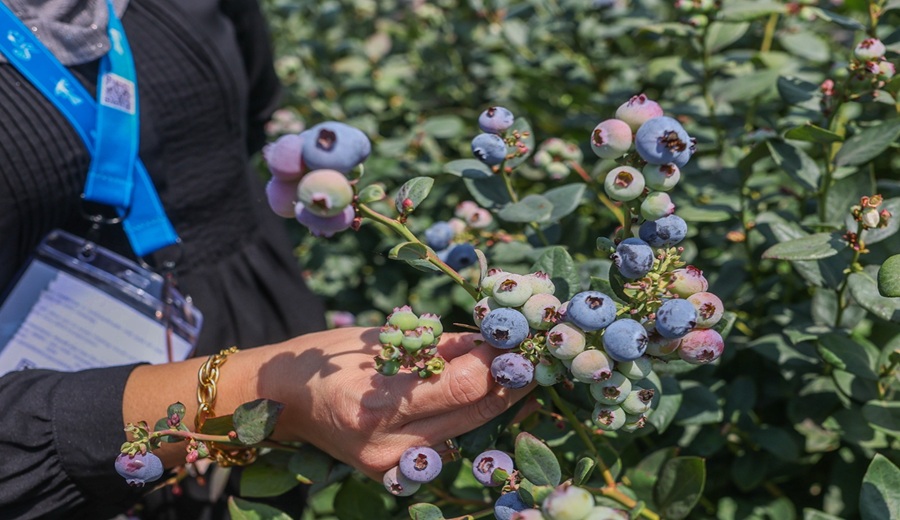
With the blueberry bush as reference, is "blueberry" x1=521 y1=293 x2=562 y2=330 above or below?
above

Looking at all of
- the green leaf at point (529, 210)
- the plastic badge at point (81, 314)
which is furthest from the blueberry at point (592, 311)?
the plastic badge at point (81, 314)

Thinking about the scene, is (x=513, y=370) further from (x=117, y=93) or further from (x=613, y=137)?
(x=117, y=93)

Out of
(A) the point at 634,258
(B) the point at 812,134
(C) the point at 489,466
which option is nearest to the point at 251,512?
(C) the point at 489,466

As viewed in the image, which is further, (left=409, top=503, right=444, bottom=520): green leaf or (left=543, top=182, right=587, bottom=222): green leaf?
(left=543, top=182, right=587, bottom=222): green leaf

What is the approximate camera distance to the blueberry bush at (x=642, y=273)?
2.44 ft

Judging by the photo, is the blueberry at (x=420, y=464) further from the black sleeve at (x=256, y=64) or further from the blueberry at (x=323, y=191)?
the black sleeve at (x=256, y=64)

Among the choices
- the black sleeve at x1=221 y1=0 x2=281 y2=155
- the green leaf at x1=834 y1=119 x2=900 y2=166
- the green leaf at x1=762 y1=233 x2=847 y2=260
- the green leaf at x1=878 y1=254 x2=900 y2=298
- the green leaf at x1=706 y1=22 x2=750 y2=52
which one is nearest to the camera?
the green leaf at x1=878 y1=254 x2=900 y2=298

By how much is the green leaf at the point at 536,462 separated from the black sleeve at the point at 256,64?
3.69ft

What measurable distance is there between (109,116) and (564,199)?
65 centimetres

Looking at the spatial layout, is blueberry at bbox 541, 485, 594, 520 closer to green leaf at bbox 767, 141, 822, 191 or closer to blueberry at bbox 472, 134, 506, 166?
blueberry at bbox 472, 134, 506, 166

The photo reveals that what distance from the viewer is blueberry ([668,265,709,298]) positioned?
0.75 meters

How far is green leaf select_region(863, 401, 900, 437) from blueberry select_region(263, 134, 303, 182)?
0.71 m

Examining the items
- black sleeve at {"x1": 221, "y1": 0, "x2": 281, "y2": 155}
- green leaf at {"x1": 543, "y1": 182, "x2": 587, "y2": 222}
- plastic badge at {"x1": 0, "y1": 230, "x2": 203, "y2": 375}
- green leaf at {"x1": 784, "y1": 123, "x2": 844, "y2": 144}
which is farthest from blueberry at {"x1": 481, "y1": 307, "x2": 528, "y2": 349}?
black sleeve at {"x1": 221, "y1": 0, "x2": 281, "y2": 155}

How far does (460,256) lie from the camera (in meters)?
1.04
